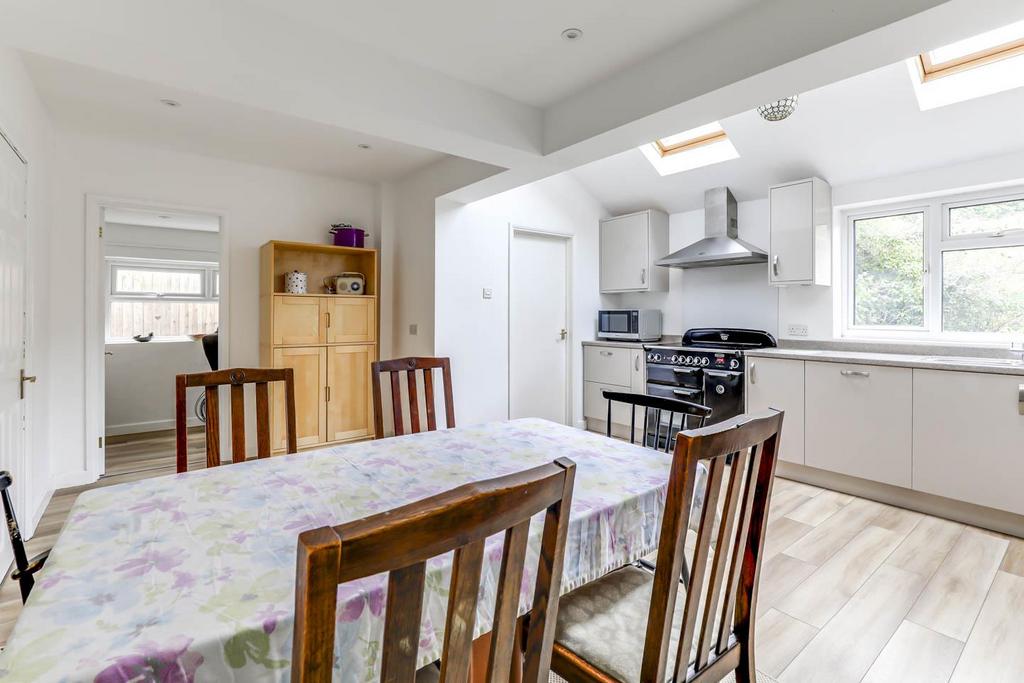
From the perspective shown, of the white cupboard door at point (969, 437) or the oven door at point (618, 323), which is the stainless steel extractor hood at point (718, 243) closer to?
the oven door at point (618, 323)

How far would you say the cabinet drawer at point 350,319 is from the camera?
4.08m

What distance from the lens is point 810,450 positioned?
3291 mm

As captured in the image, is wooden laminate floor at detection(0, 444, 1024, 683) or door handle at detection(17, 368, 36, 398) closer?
wooden laminate floor at detection(0, 444, 1024, 683)

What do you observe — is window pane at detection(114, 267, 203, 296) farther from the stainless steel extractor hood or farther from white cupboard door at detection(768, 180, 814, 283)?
white cupboard door at detection(768, 180, 814, 283)

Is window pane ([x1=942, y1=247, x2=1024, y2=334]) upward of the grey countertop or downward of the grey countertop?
upward

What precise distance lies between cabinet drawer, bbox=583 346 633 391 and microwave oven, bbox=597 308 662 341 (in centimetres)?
17

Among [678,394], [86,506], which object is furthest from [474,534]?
[678,394]

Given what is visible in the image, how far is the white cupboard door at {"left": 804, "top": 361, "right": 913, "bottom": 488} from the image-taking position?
9.51 feet

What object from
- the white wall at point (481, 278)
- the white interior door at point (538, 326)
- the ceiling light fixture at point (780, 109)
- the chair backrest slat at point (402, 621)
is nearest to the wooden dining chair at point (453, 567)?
the chair backrest slat at point (402, 621)

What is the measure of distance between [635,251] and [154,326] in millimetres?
5426

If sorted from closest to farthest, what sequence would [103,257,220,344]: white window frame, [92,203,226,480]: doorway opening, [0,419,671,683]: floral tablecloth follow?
[0,419,671,683]: floral tablecloth
[92,203,226,480]: doorway opening
[103,257,220,344]: white window frame

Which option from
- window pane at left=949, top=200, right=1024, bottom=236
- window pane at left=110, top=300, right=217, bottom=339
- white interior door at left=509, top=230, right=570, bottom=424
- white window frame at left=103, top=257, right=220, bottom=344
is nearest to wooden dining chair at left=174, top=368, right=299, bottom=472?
white interior door at left=509, top=230, right=570, bottom=424

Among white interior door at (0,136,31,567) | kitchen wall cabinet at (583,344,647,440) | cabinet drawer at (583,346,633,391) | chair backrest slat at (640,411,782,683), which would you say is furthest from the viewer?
cabinet drawer at (583,346,633,391)

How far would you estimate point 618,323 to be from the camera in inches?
183
